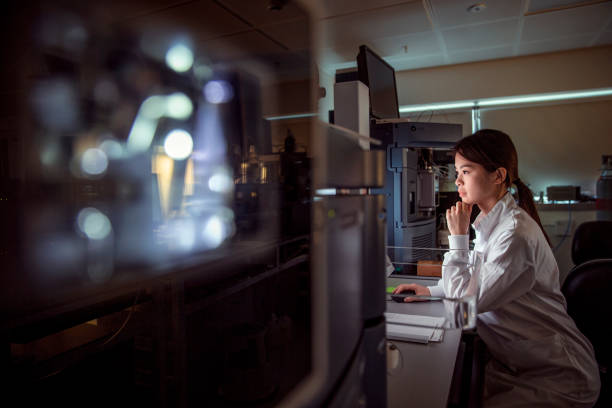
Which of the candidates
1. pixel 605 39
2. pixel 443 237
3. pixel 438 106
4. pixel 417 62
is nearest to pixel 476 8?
pixel 417 62

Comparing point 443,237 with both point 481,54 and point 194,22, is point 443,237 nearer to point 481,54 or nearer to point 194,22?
point 194,22

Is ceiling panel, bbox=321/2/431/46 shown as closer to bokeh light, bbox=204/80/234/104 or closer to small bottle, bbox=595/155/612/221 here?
small bottle, bbox=595/155/612/221

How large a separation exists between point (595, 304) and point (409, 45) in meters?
2.71

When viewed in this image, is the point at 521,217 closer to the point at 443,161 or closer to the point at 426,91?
the point at 443,161

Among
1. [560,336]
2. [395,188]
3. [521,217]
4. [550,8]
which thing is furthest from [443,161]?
[550,8]

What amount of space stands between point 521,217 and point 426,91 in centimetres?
308

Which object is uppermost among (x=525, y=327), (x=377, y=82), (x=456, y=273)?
(x=377, y=82)

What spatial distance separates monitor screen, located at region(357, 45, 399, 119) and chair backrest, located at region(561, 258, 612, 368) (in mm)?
1040

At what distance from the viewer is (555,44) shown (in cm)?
327

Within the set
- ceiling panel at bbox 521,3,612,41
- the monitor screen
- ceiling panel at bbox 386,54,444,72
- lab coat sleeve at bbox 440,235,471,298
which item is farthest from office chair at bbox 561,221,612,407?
ceiling panel at bbox 386,54,444,72

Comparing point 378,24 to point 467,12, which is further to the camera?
point 378,24

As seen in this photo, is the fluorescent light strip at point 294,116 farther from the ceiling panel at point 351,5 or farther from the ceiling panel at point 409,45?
the ceiling panel at point 409,45

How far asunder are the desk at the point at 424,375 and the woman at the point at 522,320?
0.18 meters

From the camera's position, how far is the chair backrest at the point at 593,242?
7.59 feet
